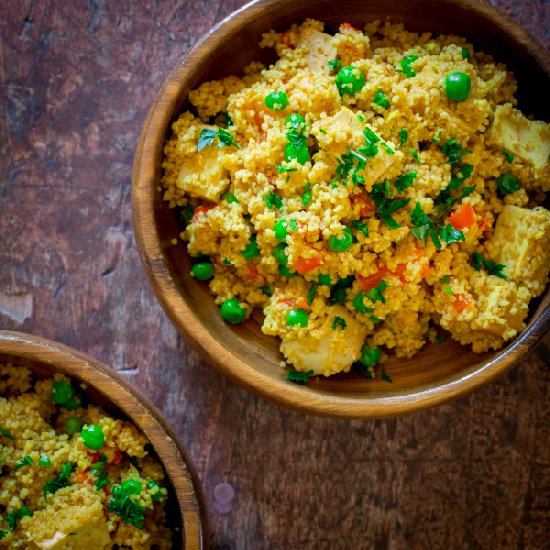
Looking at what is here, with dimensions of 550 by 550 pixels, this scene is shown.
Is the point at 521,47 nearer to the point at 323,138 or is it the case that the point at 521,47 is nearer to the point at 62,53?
the point at 323,138

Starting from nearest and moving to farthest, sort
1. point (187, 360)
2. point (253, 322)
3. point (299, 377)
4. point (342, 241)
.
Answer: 1. point (342, 241)
2. point (299, 377)
3. point (253, 322)
4. point (187, 360)

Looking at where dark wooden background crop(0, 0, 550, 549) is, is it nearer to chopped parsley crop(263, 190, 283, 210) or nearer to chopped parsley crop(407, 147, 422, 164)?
chopped parsley crop(263, 190, 283, 210)

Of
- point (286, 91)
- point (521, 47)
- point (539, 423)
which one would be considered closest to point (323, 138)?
point (286, 91)

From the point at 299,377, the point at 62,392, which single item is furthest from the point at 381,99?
the point at 62,392

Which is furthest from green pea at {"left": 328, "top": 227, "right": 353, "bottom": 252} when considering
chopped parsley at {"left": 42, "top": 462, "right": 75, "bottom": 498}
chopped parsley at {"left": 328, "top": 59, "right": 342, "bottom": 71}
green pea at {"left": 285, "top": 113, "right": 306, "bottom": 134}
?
chopped parsley at {"left": 42, "top": 462, "right": 75, "bottom": 498}

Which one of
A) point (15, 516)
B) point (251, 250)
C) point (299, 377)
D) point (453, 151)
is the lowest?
point (15, 516)

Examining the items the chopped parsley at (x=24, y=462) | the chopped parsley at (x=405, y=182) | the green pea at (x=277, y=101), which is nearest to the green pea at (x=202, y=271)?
the green pea at (x=277, y=101)

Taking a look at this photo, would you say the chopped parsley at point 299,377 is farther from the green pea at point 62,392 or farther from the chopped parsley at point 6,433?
the chopped parsley at point 6,433

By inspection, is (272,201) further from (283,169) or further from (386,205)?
(386,205)
